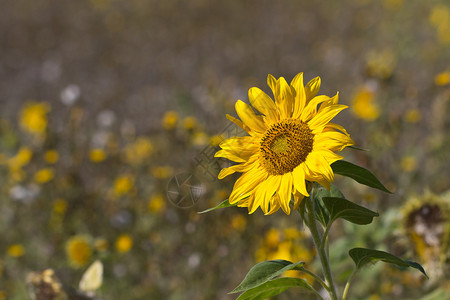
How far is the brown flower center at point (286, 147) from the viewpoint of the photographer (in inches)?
49.4

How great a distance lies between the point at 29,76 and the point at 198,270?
625 centimetres

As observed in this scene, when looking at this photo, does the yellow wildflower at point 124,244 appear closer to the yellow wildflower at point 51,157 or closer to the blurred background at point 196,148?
the blurred background at point 196,148

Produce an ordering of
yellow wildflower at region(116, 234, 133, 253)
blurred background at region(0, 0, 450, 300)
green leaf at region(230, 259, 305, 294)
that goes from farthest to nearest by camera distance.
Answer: yellow wildflower at region(116, 234, 133, 253)
blurred background at region(0, 0, 450, 300)
green leaf at region(230, 259, 305, 294)

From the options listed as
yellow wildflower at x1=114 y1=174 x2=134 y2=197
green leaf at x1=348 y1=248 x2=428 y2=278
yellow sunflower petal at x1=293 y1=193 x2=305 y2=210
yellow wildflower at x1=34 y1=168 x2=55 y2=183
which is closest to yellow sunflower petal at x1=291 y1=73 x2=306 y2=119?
yellow sunflower petal at x1=293 y1=193 x2=305 y2=210

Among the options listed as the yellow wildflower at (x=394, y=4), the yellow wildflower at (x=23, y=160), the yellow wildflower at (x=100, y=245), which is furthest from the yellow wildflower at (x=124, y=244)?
the yellow wildflower at (x=394, y=4)

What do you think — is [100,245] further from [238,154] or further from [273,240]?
[238,154]

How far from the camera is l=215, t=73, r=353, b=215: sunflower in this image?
1.19 meters

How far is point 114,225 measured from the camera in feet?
11.6

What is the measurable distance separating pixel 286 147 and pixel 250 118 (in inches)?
5.9

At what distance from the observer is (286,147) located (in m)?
1.27

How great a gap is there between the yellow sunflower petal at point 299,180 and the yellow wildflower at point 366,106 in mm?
2479

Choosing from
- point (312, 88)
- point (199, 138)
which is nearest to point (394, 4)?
point (199, 138)

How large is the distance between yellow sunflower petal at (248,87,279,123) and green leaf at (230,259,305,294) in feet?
1.37

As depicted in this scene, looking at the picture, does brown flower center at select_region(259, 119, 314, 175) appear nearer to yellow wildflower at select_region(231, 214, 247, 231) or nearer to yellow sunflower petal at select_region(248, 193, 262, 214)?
yellow sunflower petal at select_region(248, 193, 262, 214)
